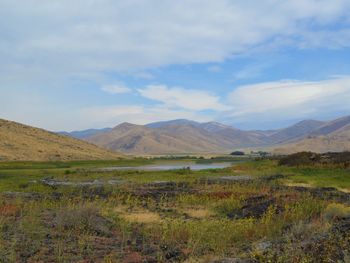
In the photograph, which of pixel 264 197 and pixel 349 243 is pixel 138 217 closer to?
pixel 264 197

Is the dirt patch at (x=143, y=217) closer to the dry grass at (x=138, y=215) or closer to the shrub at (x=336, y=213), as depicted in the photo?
the dry grass at (x=138, y=215)

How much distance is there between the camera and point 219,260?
11078mm

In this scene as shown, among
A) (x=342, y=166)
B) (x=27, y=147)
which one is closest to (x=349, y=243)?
(x=342, y=166)

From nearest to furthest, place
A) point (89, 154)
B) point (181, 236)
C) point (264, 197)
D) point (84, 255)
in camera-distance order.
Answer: point (84, 255) → point (181, 236) → point (264, 197) → point (89, 154)

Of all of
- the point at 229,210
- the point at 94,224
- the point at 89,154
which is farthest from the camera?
the point at 89,154

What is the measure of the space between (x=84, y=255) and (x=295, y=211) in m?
9.77

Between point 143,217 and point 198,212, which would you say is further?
point 198,212

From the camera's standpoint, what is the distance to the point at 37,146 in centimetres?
10369

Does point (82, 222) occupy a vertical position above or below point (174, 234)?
above

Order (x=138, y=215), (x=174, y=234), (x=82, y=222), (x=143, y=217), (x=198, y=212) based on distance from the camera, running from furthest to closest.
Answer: (x=198, y=212)
(x=138, y=215)
(x=143, y=217)
(x=82, y=222)
(x=174, y=234)

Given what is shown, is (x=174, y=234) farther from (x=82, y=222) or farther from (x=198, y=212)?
(x=198, y=212)

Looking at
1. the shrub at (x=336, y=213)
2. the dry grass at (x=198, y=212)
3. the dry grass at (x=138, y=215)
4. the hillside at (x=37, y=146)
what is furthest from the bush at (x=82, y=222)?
the hillside at (x=37, y=146)

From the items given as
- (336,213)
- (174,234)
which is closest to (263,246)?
(174,234)

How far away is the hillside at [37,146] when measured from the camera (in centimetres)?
9444
